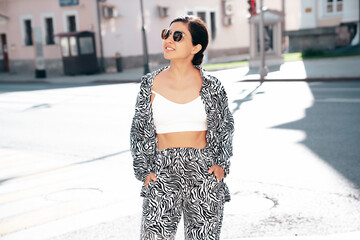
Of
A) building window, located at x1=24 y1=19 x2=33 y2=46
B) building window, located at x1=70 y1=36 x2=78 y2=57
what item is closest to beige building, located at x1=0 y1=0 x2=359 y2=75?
building window, located at x1=24 y1=19 x2=33 y2=46

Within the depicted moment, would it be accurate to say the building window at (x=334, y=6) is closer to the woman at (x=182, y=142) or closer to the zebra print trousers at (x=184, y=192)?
the woman at (x=182, y=142)

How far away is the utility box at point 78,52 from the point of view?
30.8 meters

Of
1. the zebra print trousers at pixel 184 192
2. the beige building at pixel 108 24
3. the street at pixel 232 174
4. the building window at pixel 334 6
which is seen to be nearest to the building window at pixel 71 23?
the beige building at pixel 108 24

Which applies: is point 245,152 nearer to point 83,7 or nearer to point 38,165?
point 38,165

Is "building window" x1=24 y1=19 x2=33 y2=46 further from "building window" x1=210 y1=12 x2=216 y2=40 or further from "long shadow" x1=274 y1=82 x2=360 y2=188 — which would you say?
"long shadow" x1=274 y1=82 x2=360 y2=188

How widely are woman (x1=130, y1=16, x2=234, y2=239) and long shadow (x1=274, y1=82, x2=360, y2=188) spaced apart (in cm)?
350

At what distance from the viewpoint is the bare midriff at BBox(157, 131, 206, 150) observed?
293cm

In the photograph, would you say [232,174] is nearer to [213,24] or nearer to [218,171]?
[218,171]

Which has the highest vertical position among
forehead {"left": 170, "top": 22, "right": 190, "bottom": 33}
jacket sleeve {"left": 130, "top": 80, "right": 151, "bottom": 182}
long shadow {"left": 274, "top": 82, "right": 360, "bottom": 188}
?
forehead {"left": 170, "top": 22, "right": 190, "bottom": 33}

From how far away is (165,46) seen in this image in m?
3.02

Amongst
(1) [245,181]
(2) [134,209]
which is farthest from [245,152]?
(2) [134,209]

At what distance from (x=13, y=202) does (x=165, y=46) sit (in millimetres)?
3787

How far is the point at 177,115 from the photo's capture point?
2.92 meters

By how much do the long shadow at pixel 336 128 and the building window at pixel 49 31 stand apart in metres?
23.7
